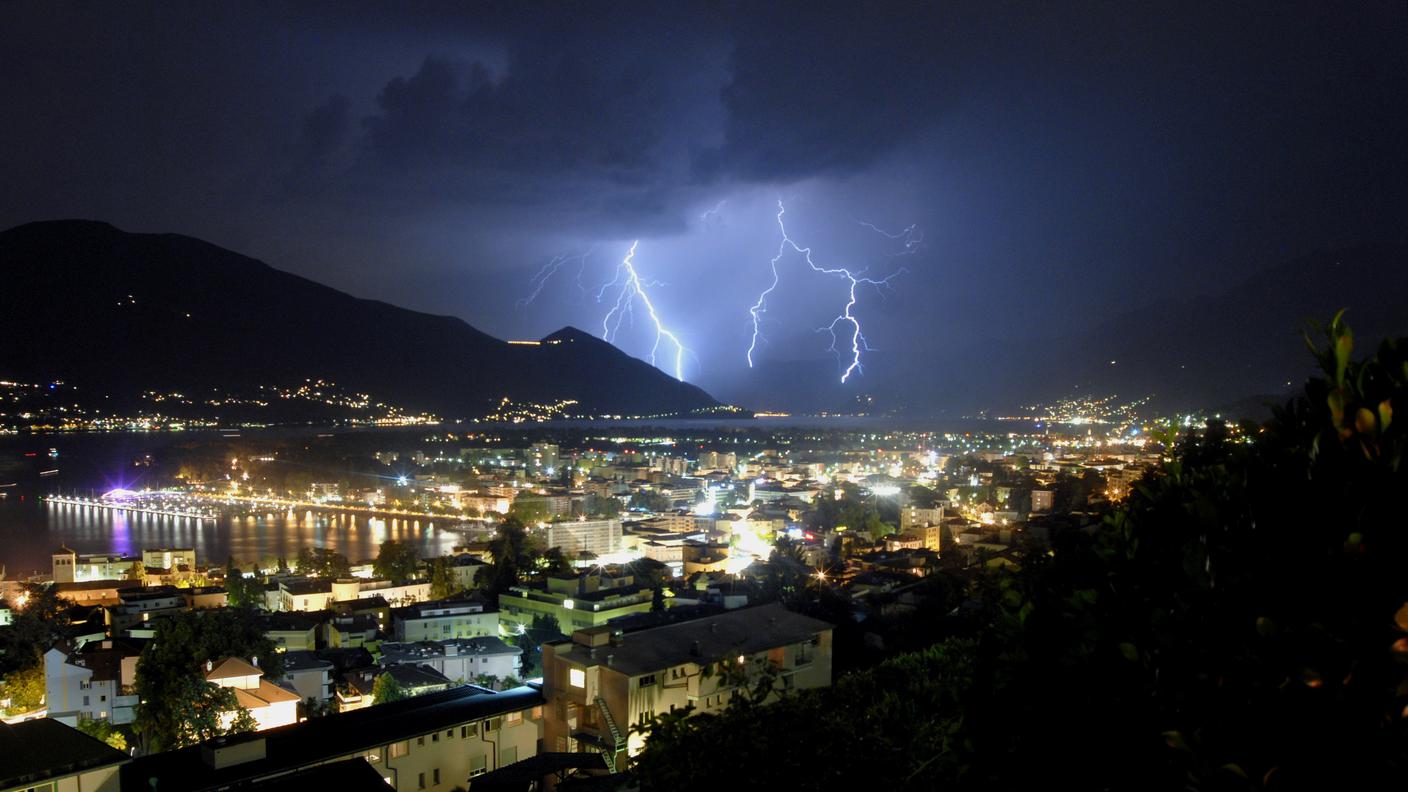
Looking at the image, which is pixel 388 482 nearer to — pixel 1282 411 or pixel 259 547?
pixel 259 547

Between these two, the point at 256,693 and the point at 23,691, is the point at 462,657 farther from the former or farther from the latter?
the point at 23,691

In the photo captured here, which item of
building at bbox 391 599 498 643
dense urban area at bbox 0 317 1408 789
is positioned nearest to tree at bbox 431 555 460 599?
dense urban area at bbox 0 317 1408 789

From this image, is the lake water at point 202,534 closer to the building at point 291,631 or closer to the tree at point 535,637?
the building at point 291,631

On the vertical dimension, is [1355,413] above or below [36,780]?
above

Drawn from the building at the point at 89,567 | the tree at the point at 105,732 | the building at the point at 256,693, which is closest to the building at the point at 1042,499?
the building at the point at 256,693

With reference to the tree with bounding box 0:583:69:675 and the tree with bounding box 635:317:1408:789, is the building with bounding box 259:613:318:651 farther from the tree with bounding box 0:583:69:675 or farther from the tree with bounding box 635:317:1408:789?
the tree with bounding box 635:317:1408:789

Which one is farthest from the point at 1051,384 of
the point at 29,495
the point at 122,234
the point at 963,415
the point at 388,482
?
the point at 122,234
